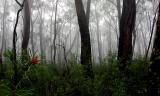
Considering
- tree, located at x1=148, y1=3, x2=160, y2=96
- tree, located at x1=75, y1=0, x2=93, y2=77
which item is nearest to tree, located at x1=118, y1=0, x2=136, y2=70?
tree, located at x1=75, y1=0, x2=93, y2=77

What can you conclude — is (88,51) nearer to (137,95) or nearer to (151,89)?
(137,95)

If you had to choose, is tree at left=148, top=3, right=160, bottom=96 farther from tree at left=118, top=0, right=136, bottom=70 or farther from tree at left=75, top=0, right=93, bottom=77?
tree at left=75, top=0, right=93, bottom=77

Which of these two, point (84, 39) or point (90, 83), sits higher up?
point (84, 39)

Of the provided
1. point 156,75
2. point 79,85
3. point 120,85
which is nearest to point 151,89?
point 156,75

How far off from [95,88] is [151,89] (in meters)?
1.54

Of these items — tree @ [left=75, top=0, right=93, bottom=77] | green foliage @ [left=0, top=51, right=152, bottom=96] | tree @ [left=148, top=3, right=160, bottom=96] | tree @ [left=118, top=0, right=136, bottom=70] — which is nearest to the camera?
tree @ [left=148, top=3, right=160, bottom=96]

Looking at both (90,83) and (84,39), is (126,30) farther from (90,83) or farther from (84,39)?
(90,83)

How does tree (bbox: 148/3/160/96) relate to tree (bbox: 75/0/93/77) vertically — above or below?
below

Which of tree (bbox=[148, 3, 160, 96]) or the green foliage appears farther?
the green foliage

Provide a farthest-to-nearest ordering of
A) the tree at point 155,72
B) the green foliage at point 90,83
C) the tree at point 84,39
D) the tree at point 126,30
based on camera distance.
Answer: the tree at point 84,39
the tree at point 126,30
the green foliage at point 90,83
the tree at point 155,72

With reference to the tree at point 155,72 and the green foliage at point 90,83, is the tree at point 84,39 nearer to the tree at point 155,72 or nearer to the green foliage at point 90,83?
the green foliage at point 90,83

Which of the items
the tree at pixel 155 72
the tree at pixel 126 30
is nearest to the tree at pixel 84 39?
the tree at pixel 126 30

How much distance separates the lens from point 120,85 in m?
4.54

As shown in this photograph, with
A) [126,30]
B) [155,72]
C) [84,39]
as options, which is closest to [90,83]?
[155,72]
